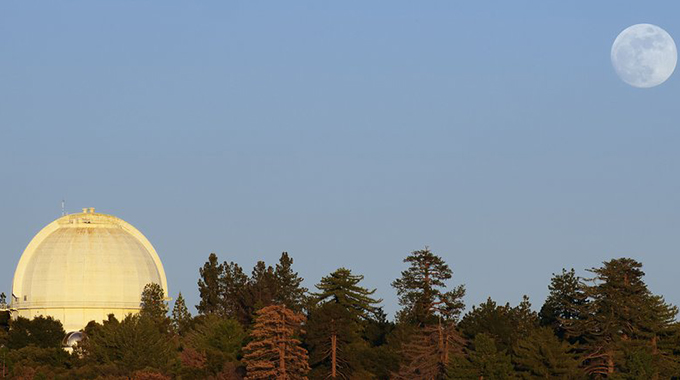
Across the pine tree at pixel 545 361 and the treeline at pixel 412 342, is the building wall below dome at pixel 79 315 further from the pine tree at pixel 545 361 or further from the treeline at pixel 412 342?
the pine tree at pixel 545 361

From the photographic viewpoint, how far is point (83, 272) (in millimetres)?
126625

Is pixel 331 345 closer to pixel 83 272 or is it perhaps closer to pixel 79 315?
pixel 79 315

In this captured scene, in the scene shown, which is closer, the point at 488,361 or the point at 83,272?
the point at 488,361

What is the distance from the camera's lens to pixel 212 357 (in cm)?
8925

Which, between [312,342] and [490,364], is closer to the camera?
[490,364]

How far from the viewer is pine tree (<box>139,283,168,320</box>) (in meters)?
117

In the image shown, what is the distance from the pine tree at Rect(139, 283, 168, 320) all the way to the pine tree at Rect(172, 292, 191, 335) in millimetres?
965

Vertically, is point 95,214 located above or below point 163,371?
above

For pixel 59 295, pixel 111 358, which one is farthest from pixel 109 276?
pixel 111 358

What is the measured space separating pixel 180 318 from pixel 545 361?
1776 inches

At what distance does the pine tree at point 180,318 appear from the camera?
114 metres

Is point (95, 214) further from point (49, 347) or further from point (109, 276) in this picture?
point (49, 347)

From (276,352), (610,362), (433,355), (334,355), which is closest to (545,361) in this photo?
(610,362)

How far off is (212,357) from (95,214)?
44.5 meters
